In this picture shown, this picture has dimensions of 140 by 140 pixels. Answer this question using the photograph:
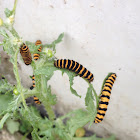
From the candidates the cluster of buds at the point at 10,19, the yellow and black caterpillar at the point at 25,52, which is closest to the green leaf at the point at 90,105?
the yellow and black caterpillar at the point at 25,52

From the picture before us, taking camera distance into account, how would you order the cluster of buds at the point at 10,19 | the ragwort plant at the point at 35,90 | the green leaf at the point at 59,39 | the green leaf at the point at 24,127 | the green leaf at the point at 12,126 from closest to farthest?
the cluster of buds at the point at 10,19
the ragwort plant at the point at 35,90
the green leaf at the point at 59,39
the green leaf at the point at 12,126
the green leaf at the point at 24,127

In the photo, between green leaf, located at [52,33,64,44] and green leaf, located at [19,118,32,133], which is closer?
green leaf, located at [52,33,64,44]

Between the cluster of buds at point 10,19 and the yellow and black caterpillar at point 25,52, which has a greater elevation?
the cluster of buds at point 10,19

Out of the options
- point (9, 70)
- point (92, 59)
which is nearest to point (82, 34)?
point (92, 59)

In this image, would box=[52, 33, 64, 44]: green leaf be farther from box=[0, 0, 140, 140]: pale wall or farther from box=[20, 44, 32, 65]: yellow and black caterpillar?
box=[20, 44, 32, 65]: yellow and black caterpillar

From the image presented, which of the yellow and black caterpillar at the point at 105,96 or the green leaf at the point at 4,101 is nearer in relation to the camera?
the yellow and black caterpillar at the point at 105,96

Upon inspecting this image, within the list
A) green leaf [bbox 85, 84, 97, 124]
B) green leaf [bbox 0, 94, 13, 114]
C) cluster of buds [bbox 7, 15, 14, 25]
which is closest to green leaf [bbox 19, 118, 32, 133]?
green leaf [bbox 0, 94, 13, 114]

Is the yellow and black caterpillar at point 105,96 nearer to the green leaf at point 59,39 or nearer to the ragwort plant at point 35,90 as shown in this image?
the ragwort plant at point 35,90

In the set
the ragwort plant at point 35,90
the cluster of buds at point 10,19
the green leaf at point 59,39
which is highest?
→ the green leaf at point 59,39

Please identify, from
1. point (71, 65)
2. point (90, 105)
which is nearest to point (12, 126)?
point (90, 105)

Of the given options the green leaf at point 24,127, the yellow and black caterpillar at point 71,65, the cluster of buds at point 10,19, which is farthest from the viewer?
the green leaf at point 24,127

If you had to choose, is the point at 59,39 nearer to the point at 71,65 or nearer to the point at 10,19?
the point at 71,65
